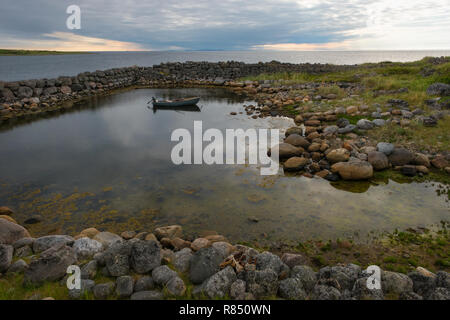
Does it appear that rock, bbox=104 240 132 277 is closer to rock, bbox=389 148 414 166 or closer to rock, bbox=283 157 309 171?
rock, bbox=283 157 309 171

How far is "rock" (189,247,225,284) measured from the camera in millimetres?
5602

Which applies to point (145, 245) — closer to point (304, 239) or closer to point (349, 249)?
point (304, 239)

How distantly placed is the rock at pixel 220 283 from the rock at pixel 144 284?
106 cm

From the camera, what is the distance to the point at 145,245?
5.96 meters

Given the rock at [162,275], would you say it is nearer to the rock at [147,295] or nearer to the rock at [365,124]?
the rock at [147,295]

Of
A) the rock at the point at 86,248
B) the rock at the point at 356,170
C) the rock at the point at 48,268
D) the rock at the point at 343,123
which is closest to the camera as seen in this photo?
A: the rock at the point at 48,268

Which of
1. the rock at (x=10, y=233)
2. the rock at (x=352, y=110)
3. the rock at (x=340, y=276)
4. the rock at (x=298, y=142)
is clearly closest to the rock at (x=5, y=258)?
the rock at (x=10, y=233)

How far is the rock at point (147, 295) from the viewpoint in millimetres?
4895

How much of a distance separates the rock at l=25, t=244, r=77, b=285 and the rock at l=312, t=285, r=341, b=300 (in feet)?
16.3

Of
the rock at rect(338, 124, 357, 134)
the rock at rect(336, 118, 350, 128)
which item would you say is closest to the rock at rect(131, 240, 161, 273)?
the rock at rect(338, 124, 357, 134)

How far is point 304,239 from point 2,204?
11041mm

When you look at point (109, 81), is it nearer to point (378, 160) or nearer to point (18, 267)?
point (378, 160)

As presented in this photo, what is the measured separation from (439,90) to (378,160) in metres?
14.7

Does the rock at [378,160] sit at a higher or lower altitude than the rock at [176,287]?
higher
